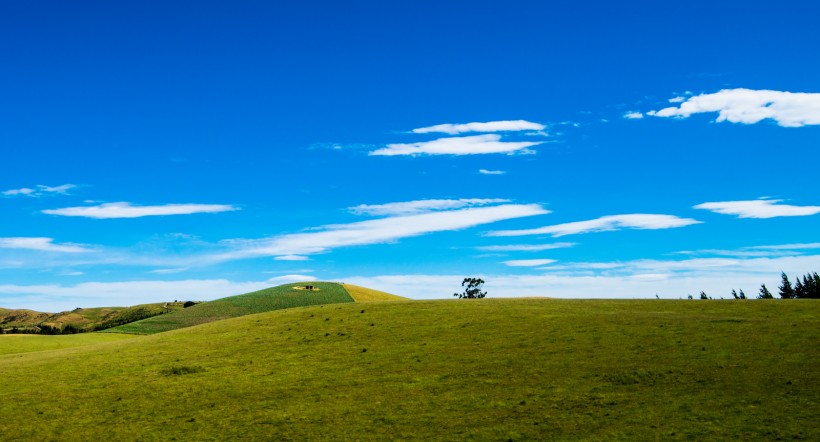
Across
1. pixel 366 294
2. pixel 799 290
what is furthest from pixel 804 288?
pixel 366 294

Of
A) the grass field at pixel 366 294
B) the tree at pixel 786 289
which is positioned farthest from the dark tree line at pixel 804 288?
the grass field at pixel 366 294

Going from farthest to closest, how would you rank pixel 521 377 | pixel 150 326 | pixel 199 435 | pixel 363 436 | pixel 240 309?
pixel 240 309 < pixel 150 326 < pixel 521 377 < pixel 199 435 < pixel 363 436

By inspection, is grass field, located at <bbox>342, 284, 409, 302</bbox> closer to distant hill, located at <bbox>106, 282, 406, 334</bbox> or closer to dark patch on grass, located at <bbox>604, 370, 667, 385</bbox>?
distant hill, located at <bbox>106, 282, 406, 334</bbox>

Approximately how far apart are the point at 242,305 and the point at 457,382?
93.4m

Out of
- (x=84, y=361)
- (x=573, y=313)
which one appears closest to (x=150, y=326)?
(x=84, y=361)

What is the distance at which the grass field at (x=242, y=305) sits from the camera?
104 metres

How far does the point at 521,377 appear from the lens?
32156 millimetres

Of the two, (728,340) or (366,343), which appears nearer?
(728,340)

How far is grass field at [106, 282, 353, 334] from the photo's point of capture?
10406 centimetres

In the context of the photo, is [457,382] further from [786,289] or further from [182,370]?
[786,289]

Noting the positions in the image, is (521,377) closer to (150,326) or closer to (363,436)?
(363,436)

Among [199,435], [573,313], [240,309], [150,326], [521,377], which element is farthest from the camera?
[240,309]

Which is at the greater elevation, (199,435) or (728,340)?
(728,340)

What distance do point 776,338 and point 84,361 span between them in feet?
167
